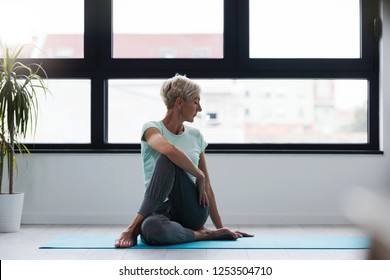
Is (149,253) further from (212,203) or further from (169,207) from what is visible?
(212,203)

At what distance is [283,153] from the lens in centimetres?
410

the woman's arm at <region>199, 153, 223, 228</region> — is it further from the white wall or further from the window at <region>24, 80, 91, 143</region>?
the window at <region>24, 80, 91, 143</region>

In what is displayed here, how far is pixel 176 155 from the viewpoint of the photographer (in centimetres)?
279

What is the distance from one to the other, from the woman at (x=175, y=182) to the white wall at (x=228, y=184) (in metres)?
0.95

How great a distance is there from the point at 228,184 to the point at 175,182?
1292mm

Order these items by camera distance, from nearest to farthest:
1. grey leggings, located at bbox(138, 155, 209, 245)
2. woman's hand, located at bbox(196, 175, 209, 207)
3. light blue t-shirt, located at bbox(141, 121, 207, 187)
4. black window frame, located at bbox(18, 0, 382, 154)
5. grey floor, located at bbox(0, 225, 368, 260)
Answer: grey floor, located at bbox(0, 225, 368, 260), grey leggings, located at bbox(138, 155, 209, 245), woman's hand, located at bbox(196, 175, 209, 207), light blue t-shirt, located at bbox(141, 121, 207, 187), black window frame, located at bbox(18, 0, 382, 154)

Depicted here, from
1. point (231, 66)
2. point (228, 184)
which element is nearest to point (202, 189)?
point (228, 184)

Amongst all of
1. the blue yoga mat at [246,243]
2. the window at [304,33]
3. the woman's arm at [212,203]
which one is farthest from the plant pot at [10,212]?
the window at [304,33]

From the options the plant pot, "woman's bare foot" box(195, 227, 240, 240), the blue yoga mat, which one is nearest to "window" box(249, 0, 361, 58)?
the blue yoga mat

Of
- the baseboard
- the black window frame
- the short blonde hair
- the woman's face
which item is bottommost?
the baseboard

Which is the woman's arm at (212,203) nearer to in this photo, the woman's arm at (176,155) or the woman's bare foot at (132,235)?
the woman's arm at (176,155)

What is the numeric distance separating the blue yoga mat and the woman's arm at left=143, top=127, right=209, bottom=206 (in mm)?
249

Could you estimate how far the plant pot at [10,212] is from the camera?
11.8 ft

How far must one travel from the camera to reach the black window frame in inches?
165
